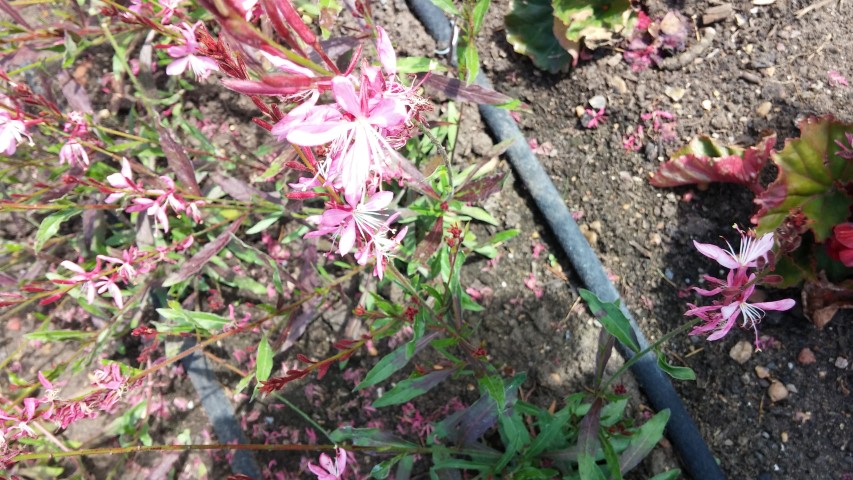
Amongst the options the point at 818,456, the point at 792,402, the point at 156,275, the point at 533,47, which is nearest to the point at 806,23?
the point at 533,47

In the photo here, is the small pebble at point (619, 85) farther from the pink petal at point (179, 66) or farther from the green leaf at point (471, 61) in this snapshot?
the pink petal at point (179, 66)

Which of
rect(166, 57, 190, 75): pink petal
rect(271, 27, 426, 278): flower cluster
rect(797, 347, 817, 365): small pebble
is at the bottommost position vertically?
rect(797, 347, 817, 365): small pebble

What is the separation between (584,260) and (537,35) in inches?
36.9

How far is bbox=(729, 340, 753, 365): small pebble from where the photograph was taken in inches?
76.1

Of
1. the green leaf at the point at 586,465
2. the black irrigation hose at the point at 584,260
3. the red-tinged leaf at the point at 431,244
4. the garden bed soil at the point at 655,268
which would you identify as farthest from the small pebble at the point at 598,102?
the green leaf at the point at 586,465

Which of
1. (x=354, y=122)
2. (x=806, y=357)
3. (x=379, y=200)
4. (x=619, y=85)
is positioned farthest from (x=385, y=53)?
(x=806, y=357)

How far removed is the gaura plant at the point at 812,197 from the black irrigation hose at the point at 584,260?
47 cm

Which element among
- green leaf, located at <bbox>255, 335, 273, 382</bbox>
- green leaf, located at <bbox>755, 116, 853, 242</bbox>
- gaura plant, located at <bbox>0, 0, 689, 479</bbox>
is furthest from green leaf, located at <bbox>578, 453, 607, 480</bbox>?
green leaf, located at <bbox>755, 116, 853, 242</bbox>

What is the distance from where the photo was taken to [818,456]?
1831 millimetres

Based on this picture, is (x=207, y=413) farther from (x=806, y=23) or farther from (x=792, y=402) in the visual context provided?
(x=806, y=23)

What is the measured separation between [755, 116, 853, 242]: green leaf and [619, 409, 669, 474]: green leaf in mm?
687

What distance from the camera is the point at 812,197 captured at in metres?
1.85

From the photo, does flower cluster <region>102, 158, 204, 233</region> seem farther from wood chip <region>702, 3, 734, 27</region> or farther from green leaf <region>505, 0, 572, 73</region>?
wood chip <region>702, 3, 734, 27</region>

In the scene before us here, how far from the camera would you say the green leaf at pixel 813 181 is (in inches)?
70.5
